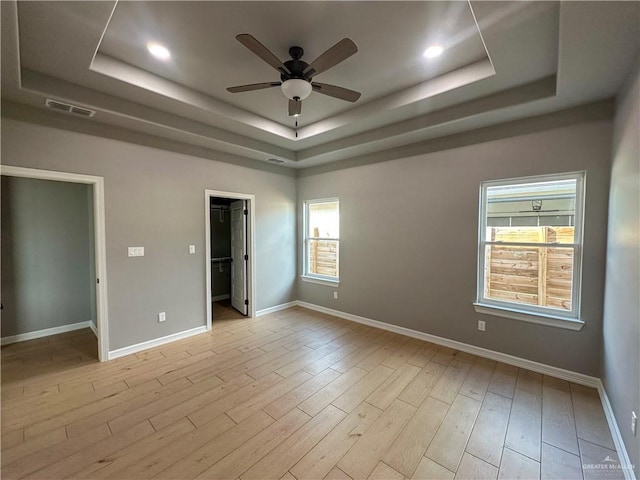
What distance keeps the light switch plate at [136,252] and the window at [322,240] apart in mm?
2867

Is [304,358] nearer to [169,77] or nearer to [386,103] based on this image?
[386,103]

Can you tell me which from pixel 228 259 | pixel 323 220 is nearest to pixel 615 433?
pixel 323 220

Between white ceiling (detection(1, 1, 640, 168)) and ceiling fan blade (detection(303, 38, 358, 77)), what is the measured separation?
31 cm

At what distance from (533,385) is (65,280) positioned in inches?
252

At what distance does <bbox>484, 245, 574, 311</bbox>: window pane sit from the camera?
9.20 feet

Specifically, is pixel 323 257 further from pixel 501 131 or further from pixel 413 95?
pixel 501 131

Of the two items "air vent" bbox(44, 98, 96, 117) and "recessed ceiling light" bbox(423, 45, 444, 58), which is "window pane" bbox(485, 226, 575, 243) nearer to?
"recessed ceiling light" bbox(423, 45, 444, 58)

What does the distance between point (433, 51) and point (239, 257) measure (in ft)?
13.8

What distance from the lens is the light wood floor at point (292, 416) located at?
173 centimetres

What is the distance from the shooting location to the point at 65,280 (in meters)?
4.08

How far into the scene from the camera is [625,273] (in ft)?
6.28

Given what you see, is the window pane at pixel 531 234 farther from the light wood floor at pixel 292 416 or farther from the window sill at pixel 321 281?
the window sill at pixel 321 281

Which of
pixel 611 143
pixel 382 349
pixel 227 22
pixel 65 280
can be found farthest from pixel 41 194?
pixel 611 143

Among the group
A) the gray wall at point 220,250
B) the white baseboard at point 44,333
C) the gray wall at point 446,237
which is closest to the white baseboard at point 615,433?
the gray wall at point 446,237
